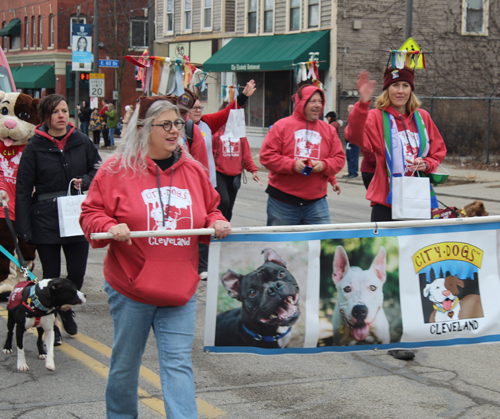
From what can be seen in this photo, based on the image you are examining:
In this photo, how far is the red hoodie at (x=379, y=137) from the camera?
5.42 m

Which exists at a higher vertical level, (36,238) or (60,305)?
(36,238)

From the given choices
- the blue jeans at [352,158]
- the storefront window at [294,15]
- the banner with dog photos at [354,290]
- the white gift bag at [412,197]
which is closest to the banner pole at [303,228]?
the banner with dog photos at [354,290]

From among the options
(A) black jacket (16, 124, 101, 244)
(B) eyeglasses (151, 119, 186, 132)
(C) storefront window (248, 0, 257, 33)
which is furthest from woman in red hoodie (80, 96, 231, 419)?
(C) storefront window (248, 0, 257, 33)

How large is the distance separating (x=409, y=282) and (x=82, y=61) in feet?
93.1

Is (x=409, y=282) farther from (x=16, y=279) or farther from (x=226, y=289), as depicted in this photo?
(x=16, y=279)

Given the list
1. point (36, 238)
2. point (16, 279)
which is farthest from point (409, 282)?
point (16, 279)

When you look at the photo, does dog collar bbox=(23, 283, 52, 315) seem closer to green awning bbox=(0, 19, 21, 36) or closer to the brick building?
the brick building

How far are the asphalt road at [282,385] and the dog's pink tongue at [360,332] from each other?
1.86 feet

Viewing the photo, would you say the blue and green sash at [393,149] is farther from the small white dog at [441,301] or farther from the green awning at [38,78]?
the green awning at [38,78]

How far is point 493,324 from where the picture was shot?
4.12 metres

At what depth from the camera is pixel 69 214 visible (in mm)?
5426

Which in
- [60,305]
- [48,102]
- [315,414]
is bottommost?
[315,414]

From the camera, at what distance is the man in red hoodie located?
6.38 metres

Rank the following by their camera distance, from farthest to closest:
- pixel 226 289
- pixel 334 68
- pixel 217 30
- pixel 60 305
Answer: pixel 217 30, pixel 334 68, pixel 60 305, pixel 226 289
